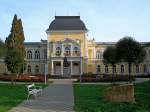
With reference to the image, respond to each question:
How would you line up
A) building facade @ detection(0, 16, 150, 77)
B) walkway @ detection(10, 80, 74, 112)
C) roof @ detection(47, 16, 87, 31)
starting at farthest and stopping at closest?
1. roof @ detection(47, 16, 87, 31)
2. building facade @ detection(0, 16, 150, 77)
3. walkway @ detection(10, 80, 74, 112)

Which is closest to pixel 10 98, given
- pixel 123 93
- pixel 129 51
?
pixel 123 93

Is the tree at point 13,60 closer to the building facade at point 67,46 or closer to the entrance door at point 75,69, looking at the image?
the building facade at point 67,46

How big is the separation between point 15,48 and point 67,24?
43.2 m

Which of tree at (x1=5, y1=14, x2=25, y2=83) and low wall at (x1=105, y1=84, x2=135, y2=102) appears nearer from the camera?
low wall at (x1=105, y1=84, x2=135, y2=102)

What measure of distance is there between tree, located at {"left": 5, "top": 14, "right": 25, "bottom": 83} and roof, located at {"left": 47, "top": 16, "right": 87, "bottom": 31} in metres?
39.7

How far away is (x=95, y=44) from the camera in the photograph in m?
94.1

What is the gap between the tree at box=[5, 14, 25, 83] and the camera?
4353cm

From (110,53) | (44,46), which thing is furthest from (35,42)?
(110,53)

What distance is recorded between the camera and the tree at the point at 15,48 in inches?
1714

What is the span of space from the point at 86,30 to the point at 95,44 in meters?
8.71

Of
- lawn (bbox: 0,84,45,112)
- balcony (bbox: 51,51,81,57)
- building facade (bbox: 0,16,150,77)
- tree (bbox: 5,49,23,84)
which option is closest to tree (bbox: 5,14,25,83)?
tree (bbox: 5,49,23,84)

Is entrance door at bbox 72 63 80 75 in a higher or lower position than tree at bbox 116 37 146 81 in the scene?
lower

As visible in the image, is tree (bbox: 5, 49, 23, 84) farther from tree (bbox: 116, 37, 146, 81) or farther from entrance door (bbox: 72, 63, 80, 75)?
entrance door (bbox: 72, 63, 80, 75)

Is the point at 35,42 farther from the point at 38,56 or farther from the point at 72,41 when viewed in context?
the point at 72,41
